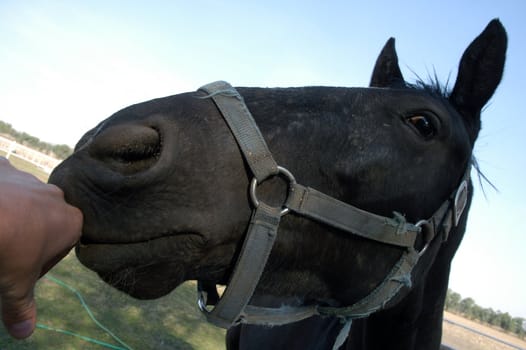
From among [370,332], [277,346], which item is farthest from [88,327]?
[370,332]

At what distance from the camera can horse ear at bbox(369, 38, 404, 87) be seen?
3.00m

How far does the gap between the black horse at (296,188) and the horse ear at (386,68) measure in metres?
0.32

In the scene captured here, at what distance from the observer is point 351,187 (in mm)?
1862

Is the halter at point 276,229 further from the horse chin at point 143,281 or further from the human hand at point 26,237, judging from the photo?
the human hand at point 26,237

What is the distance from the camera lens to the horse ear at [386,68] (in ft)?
9.85

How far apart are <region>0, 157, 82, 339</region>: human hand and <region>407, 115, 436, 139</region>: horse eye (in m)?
1.61

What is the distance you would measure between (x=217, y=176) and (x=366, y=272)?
0.99 metres

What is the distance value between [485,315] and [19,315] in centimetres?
4786

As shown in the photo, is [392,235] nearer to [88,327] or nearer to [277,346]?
[277,346]

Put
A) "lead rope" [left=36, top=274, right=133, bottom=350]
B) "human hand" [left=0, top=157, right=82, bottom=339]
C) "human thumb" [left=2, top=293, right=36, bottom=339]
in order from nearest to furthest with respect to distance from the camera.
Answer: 1. "human hand" [left=0, top=157, right=82, bottom=339]
2. "human thumb" [left=2, top=293, right=36, bottom=339]
3. "lead rope" [left=36, top=274, right=133, bottom=350]

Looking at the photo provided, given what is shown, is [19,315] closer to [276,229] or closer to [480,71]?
[276,229]

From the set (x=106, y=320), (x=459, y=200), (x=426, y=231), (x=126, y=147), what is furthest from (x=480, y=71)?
(x=106, y=320)

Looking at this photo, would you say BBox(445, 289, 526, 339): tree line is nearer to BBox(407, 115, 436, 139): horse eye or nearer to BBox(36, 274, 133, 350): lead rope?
BBox(36, 274, 133, 350): lead rope

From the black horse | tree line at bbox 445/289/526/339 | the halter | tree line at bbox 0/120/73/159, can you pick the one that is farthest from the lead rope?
tree line at bbox 0/120/73/159
